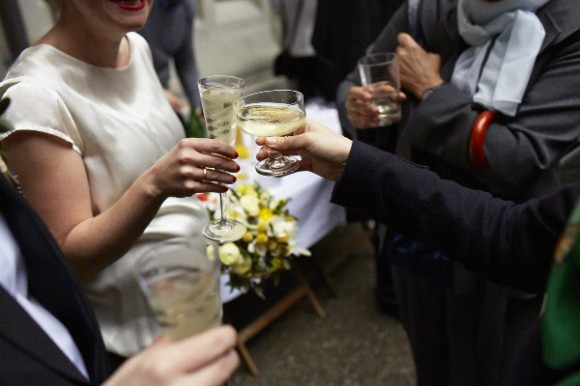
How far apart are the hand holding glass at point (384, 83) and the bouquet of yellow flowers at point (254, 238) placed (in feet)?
1.74

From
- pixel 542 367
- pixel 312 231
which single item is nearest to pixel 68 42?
pixel 542 367

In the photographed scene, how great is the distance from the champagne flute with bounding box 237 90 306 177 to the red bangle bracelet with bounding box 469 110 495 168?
0.51 m

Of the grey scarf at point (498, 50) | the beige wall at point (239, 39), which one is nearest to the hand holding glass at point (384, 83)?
the grey scarf at point (498, 50)

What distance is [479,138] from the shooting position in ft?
4.59

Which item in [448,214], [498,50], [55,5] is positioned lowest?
[448,214]

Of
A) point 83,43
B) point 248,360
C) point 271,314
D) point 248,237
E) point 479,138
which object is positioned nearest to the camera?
point 83,43

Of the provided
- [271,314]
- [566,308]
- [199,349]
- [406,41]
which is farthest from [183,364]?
[271,314]

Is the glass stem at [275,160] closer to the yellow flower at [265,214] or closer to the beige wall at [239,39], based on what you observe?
the yellow flower at [265,214]

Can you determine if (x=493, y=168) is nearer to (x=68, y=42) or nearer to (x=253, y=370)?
(x=68, y=42)

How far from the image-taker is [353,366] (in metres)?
2.54

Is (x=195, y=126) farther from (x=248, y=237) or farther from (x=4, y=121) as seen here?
(x=4, y=121)

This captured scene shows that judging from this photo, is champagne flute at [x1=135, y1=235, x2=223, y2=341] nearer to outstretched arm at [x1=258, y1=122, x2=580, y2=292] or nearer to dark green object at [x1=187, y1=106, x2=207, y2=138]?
outstretched arm at [x1=258, y1=122, x2=580, y2=292]

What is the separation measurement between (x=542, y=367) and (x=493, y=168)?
0.72 meters

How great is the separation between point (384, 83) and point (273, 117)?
62 cm
